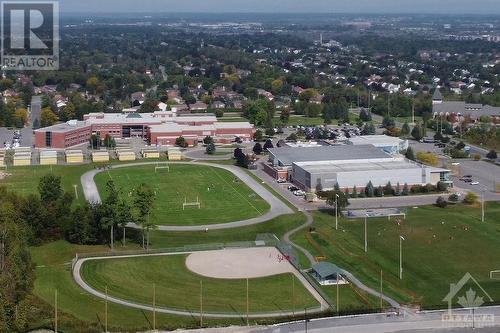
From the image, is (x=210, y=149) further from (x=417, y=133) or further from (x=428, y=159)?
(x=417, y=133)

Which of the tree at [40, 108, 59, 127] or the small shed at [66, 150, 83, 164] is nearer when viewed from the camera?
the small shed at [66, 150, 83, 164]

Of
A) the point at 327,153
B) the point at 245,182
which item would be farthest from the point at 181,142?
the point at 327,153

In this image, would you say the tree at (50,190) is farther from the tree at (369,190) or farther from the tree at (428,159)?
the tree at (428,159)

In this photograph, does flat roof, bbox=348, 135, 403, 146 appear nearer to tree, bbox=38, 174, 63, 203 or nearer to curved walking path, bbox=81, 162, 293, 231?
curved walking path, bbox=81, 162, 293, 231

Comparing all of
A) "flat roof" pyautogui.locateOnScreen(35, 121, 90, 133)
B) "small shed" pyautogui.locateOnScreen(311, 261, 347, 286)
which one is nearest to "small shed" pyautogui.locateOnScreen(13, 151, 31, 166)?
"flat roof" pyautogui.locateOnScreen(35, 121, 90, 133)

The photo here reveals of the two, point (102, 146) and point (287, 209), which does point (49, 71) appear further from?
point (287, 209)

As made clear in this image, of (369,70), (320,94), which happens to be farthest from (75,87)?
(369,70)
